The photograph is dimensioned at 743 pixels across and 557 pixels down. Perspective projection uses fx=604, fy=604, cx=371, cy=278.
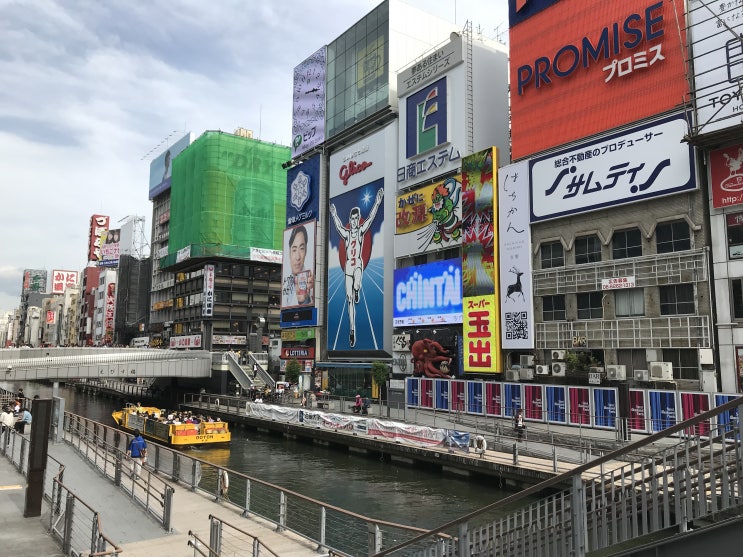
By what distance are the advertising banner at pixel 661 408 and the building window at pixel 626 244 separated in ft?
26.7

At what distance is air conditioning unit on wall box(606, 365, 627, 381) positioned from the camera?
110 ft

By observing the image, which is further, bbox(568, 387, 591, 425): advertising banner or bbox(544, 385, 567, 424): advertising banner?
bbox(544, 385, 567, 424): advertising banner

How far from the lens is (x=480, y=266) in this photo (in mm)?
43844

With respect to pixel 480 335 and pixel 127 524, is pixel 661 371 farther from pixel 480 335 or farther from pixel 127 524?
pixel 127 524

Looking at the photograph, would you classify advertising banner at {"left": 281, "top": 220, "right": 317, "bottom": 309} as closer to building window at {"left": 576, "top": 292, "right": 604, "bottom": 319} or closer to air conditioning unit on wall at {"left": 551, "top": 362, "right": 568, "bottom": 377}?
air conditioning unit on wall at {"left": 551, "top": 362, "right": 568, "bottom": 377}

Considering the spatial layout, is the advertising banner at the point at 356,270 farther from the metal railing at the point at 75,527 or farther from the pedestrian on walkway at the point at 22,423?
the metal railing at the point at 75,527

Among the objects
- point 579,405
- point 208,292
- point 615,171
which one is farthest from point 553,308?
point 208,292

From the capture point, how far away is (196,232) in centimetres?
10381

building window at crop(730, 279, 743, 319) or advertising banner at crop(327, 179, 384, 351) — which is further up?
advertising banner at crop(327, 179, 384, 351)

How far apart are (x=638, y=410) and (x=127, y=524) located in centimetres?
2655

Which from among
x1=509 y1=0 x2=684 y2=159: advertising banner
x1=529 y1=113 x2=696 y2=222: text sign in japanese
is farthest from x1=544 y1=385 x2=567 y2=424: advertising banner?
x1=509 y1=0 x2=684 y2=159: advertising banner

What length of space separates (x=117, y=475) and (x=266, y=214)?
9141cm

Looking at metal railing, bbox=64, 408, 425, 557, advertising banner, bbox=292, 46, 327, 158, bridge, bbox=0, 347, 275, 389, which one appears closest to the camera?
metal railing, bbox=64, 408, 425, 557

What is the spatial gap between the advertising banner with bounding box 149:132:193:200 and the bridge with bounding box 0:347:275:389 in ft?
225
